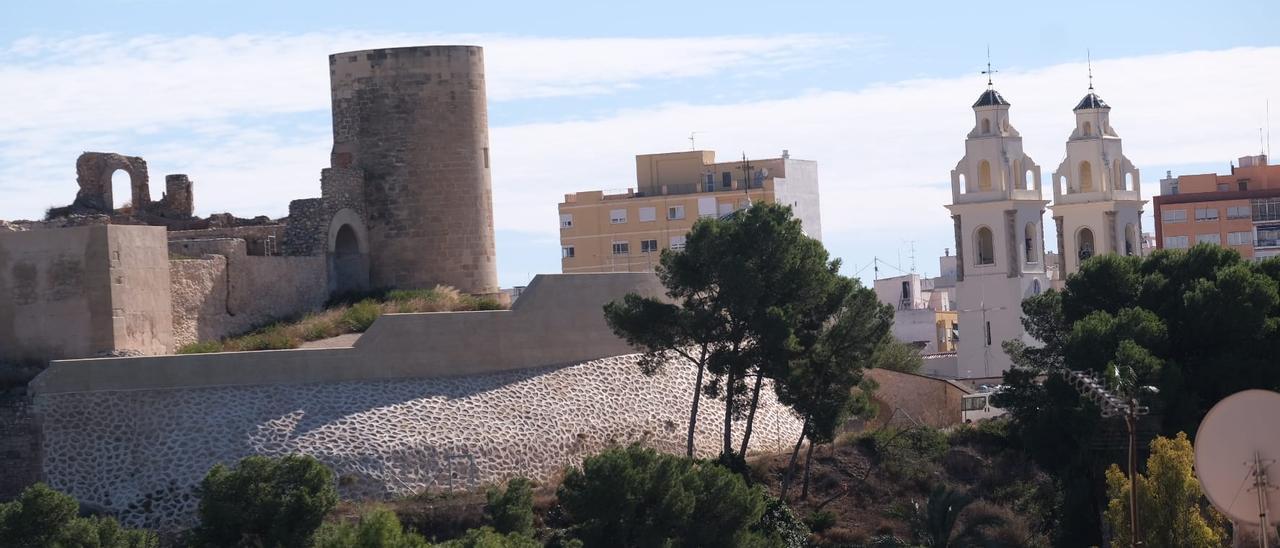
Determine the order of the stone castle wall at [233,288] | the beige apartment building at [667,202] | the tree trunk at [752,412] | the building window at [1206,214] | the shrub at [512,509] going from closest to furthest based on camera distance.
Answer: the shrub at [512,509] < the tree trunk at [752,412] < the stone castle wall at [233,288] < the beige apartment building at [667,202] < the building window at [1206,214]

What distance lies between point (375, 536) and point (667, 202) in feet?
148

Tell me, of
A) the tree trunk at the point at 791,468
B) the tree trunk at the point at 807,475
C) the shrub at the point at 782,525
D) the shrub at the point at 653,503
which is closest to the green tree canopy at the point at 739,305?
the tree trunk at the point at 791,468

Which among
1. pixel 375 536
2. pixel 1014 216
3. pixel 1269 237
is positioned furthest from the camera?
pixel 1269 237

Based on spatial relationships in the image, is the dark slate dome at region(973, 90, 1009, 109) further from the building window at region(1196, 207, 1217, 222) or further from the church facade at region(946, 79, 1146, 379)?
the building window at region(1196, 207, 1217, 222)

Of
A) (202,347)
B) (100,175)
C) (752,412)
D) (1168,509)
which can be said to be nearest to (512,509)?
(752,412)

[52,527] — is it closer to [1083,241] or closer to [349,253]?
[349,253]

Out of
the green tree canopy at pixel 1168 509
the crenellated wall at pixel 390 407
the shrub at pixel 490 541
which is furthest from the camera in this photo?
A: the crenellated wall at pixel 390 407

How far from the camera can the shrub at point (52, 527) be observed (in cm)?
2462

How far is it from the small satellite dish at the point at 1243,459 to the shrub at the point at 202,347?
51.8ft

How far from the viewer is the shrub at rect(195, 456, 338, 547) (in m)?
25.1

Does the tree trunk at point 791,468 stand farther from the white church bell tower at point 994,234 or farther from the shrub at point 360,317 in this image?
the white church bell tower at point 994,234

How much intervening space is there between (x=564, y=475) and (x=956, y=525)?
5.84 meters

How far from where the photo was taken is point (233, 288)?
3186 cm

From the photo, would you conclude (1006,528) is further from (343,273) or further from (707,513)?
(343,273)
